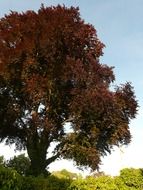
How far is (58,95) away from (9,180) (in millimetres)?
15589

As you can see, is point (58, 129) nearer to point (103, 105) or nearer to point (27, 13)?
point (103, 105)

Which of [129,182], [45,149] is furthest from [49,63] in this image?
[129,182]

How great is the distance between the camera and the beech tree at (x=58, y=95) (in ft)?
100

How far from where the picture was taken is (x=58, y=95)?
1247 inches

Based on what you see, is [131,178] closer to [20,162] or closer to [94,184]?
[94,184]

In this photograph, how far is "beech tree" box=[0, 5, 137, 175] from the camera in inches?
1204

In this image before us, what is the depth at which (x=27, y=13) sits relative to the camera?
34969mm

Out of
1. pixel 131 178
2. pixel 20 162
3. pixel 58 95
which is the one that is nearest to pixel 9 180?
pixel 131 178

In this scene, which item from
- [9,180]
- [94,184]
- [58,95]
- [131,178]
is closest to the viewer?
[9,180]

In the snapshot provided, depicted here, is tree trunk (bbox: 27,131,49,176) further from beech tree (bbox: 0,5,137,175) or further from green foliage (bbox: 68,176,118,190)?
green foliage (bbox: 68,176,118,190)

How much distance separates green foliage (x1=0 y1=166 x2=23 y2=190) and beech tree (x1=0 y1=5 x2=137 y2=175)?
13.0 m

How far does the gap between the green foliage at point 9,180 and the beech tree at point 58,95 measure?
12994mm

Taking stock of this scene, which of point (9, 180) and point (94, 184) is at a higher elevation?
point (94, 184)

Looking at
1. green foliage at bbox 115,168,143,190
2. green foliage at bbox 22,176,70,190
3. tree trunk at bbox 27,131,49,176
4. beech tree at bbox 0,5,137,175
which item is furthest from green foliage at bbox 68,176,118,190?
tree trunk at bbox 27,131,49,176
